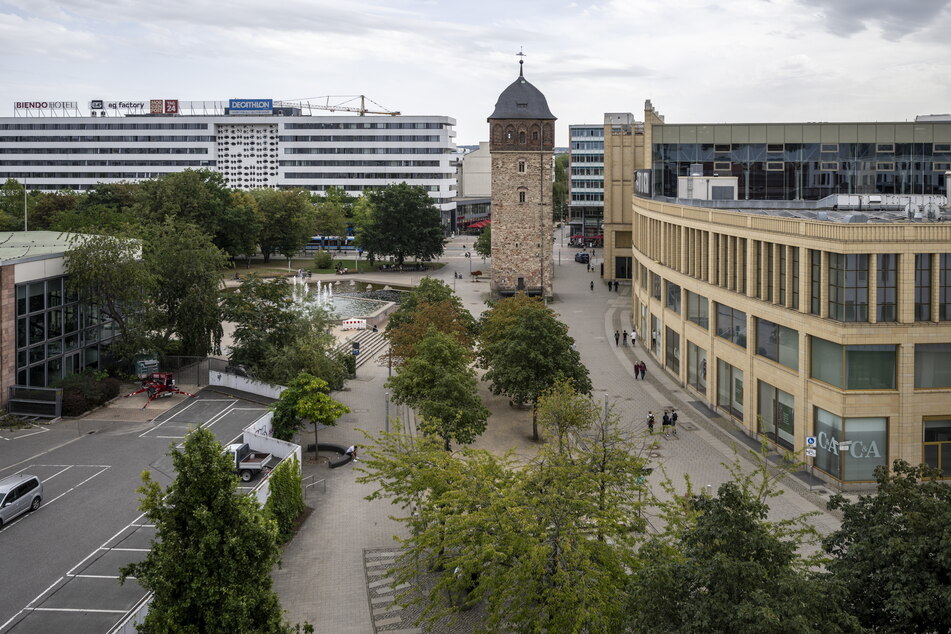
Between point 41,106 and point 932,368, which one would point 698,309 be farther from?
point 41,106

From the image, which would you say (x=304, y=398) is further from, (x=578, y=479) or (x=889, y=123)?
(x=889, y=123)

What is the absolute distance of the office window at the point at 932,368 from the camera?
3166 centimetres

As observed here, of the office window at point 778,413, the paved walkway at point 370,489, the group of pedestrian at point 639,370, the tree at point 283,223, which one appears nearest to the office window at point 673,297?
the group of pedestrian at point 639,370

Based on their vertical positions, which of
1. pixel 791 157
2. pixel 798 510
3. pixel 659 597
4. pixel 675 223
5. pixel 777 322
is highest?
pixel 791 157

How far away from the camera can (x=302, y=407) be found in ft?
117

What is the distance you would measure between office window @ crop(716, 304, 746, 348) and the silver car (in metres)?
28.4

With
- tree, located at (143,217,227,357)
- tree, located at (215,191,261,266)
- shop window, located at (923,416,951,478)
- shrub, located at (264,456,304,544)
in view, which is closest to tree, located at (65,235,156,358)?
tree, located at (143,217,227,357)

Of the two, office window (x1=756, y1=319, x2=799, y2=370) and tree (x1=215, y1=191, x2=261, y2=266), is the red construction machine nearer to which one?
office window (x1=756, y1=319, x2=799, y2=370)

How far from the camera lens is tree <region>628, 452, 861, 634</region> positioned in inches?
527

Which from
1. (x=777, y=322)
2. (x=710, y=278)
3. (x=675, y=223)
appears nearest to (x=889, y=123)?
(x=675, y=223)

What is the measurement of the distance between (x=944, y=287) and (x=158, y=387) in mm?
34068

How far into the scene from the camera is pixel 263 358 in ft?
148

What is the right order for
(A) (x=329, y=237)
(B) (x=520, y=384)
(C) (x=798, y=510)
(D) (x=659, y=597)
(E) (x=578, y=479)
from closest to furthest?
(D) (x=659, y=597) < (E) (x=578, y=479) < (C) (x=798, y=510) < (B) (x=520, y=384) < (A) (x=329, y=237)

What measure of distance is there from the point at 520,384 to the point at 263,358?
13.6 m
